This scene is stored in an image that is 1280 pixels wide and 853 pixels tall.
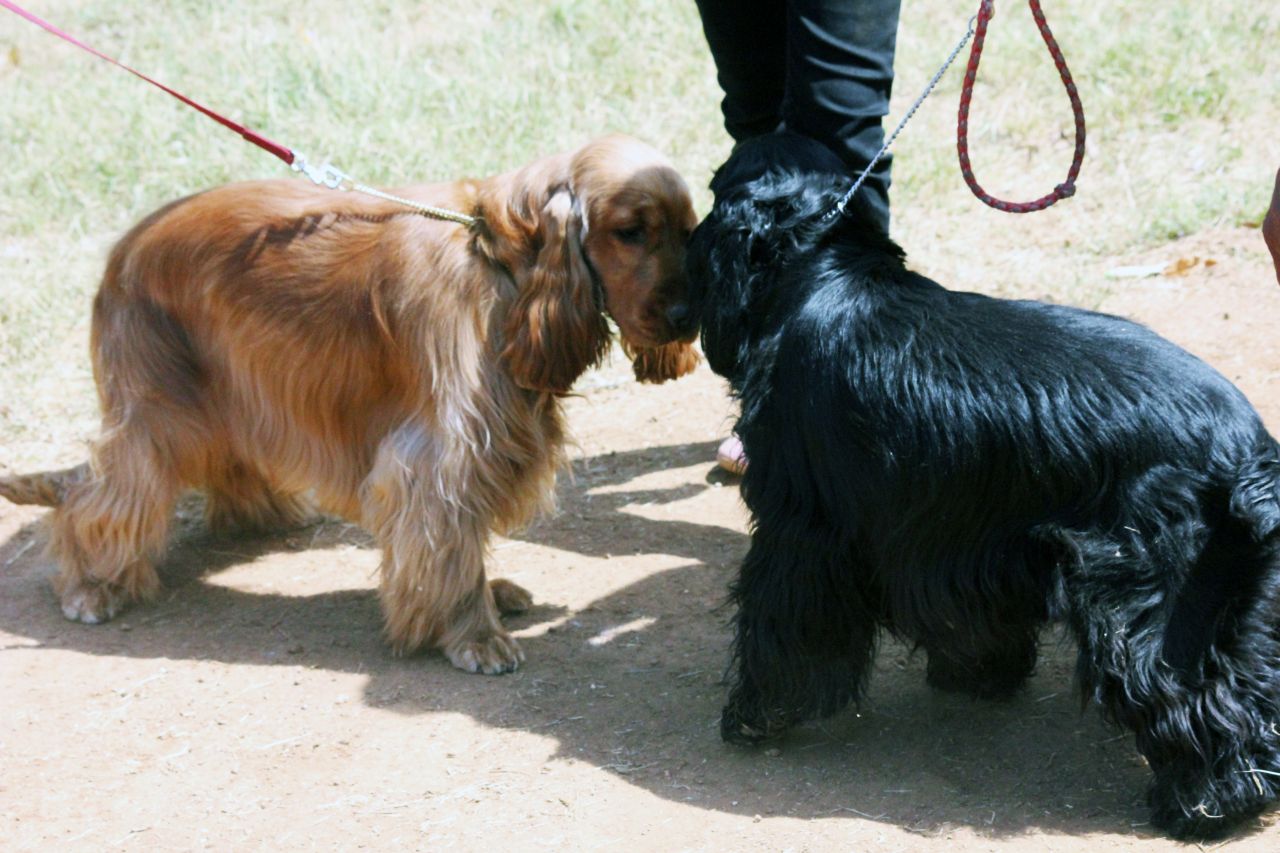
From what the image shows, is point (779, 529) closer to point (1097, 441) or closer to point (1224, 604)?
point (1097, 441)

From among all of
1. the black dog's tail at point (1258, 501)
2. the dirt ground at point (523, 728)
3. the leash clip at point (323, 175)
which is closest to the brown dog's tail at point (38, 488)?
the dirt ground at point (523, 728)

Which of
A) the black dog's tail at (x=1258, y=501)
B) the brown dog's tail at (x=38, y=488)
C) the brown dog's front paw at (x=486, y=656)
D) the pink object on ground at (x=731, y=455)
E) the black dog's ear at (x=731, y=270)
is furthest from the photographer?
the pink object on ground at (x=731, y=455)

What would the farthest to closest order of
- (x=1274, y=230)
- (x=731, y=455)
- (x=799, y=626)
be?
(x=731, y=455), (x=799, y=626), (x=1274, y=230)

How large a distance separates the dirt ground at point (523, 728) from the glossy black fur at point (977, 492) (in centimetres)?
24

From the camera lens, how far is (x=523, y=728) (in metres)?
3.74

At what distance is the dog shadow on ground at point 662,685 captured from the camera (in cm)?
326

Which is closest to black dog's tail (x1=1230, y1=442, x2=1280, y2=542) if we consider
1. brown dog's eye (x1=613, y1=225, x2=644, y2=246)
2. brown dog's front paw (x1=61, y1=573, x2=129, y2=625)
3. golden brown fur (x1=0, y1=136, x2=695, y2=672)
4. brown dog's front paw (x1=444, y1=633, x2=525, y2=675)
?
golden brown fur (x1=0, y1=136, x2=695, y2=672)

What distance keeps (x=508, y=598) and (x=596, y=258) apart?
1210 millimetres

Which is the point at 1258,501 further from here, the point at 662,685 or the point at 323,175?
the point at 323,175

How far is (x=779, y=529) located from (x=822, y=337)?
18.1 inches

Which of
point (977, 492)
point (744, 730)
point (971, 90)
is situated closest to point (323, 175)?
point (971, 90)

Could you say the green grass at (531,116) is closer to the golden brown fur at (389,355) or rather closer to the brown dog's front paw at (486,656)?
the golden brown fur at (389,355)

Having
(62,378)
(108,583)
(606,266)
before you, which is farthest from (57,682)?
(62,378)

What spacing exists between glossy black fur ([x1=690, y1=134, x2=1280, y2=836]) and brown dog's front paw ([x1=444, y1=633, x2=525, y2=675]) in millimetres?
822
